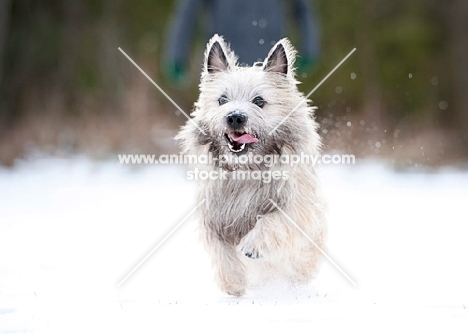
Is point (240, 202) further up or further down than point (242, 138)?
further down

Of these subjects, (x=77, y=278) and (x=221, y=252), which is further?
(x=77, y=278)

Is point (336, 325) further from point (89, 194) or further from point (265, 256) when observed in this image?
point (89, 194)

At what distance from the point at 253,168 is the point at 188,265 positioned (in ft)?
4.14

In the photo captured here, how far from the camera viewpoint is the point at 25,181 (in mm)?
9680

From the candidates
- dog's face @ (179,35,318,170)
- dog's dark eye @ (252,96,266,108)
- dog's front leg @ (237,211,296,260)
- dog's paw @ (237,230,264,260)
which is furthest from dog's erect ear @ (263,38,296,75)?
dog's paw @ (237,230,264,260)

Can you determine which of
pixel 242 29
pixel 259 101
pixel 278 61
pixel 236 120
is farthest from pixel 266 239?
pixel 242 29

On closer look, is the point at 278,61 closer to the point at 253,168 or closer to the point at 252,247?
the point at 253,168

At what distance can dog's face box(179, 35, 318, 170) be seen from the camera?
418 centimetres

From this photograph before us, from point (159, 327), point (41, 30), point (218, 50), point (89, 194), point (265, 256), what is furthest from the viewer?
point (41, 30)

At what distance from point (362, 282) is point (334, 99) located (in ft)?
44.0

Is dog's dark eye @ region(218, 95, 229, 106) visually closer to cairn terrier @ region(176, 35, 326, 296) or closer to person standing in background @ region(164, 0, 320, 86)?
cairn terrier @ region(176, 35, 326, 296)

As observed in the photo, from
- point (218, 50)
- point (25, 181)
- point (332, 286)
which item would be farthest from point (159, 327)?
point (25, 181)

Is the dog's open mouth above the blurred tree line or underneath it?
above

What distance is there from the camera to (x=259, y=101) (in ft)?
14.2
